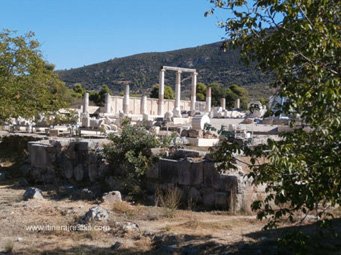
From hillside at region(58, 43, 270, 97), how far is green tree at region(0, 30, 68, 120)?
7789cm

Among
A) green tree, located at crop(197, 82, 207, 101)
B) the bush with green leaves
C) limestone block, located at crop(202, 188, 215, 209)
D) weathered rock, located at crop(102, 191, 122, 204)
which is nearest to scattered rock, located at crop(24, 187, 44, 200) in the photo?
weathered rock, located at crop(102, 191, 122, 204)

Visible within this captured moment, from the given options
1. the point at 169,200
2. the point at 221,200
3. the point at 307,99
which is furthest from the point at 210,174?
the point at 307,99

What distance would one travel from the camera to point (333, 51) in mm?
4953

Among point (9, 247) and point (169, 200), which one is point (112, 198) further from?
point (9, 247)

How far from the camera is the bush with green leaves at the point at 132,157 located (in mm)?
12023

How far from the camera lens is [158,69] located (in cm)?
12550

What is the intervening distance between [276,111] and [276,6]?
107 cm

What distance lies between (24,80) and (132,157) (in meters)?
7.81

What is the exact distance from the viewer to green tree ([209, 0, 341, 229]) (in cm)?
458

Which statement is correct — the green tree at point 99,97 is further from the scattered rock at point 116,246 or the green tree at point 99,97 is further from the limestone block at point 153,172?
the scattered rock at point 116,246

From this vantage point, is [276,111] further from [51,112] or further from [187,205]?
[51,112]

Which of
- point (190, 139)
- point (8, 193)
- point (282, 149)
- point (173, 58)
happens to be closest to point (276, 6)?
point (282, 149)

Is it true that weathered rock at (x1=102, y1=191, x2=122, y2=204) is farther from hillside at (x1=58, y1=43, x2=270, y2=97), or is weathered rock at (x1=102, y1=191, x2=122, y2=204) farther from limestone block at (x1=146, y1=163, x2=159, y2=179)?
hillside at (x1=58, y1=43, x2=270, y2=97)

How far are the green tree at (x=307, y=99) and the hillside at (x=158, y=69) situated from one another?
89990 millimetres
